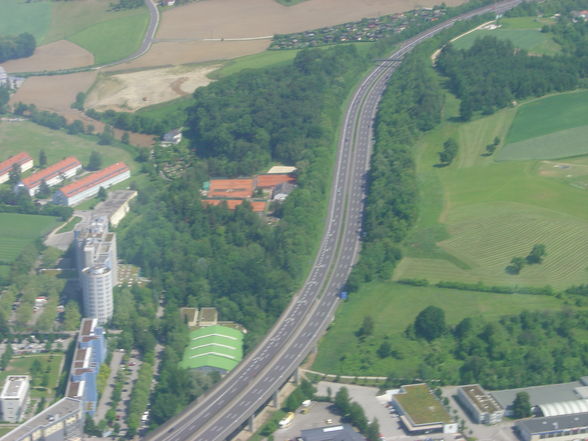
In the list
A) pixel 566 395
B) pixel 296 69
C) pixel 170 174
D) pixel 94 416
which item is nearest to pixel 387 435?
pixel 566 395

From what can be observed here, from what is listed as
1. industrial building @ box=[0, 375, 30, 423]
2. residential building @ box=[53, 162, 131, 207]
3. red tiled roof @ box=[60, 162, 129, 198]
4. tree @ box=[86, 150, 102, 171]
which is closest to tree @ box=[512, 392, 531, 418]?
industrial building @ box=[0, 375, 30, 423]

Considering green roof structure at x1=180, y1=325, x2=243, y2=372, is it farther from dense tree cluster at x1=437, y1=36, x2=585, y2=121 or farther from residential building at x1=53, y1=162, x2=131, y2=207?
dense tree cluster at x1=437, y1=36, x2=585, y2=121

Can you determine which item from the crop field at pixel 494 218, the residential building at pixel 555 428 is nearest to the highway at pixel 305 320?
the crop field at pixel 494 218

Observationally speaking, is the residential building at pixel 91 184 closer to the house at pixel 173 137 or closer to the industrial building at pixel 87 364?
the house at pixel 173 137

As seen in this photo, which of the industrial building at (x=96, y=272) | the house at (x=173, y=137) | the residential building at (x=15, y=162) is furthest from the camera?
the house at (x=173, y=137)

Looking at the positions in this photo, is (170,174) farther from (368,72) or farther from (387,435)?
(387,435)

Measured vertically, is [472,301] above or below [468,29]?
below
